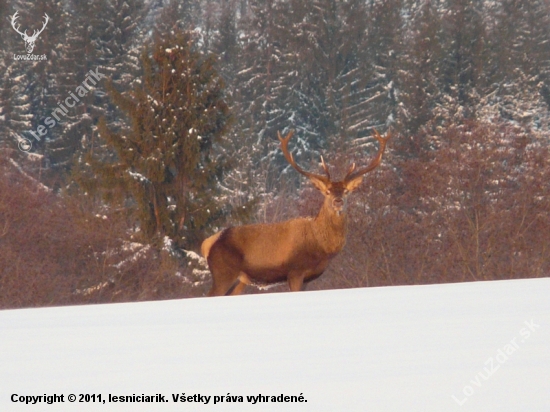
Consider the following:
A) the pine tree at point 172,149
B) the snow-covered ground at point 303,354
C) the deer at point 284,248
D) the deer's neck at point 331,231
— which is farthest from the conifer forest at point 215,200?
the snow-covered ground at point 303,354

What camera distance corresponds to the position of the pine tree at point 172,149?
94.0ft

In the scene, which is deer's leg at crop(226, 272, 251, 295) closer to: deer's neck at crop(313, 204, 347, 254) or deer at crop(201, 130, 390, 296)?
deer at crop(201, 130, 390, 296)

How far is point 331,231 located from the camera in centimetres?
1298

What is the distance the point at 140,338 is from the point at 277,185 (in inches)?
1878

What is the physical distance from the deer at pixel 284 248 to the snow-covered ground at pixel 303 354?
5.93m

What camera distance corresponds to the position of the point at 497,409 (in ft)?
12.9

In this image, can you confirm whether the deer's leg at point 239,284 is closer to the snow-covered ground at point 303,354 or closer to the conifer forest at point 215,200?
the snow-covered ground at point 303,354

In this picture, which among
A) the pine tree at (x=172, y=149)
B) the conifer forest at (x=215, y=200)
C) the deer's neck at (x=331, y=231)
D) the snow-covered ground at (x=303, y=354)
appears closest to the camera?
the snow-covered ground at (x=303, y=354)

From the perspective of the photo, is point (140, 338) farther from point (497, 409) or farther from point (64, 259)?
point (64, 259)

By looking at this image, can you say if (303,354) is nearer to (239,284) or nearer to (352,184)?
(352,184)

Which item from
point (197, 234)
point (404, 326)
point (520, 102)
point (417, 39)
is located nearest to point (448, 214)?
point (197, 234)

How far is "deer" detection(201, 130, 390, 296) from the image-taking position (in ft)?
42.5

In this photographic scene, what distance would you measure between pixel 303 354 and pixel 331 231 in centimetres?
805

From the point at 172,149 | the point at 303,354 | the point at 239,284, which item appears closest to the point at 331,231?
the point at 239,284
